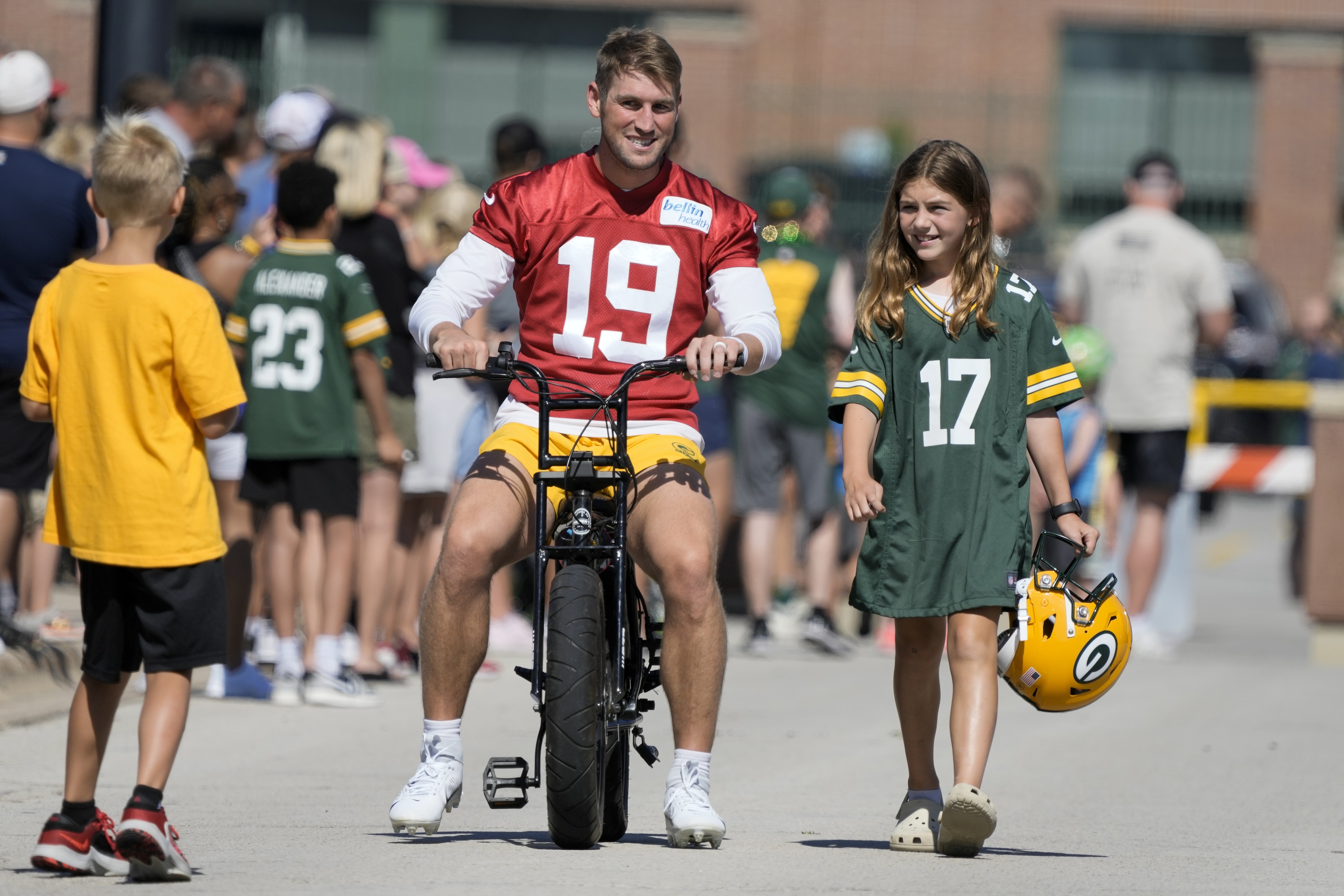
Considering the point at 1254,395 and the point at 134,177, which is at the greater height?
the point at 134,177

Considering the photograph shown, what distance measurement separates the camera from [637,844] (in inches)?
234

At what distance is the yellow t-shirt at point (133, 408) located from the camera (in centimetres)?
538

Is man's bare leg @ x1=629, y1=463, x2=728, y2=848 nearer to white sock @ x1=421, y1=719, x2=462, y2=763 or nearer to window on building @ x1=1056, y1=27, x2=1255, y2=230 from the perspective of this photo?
white sock @ x1=421, y1=719, x2=462, y2=763

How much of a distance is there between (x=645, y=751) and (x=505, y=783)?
1.24 feet

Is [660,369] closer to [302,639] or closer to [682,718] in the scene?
[682,718]

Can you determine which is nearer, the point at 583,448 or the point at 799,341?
the point at 583,448

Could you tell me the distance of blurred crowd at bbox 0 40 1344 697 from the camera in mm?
8523

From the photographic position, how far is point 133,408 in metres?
5.43

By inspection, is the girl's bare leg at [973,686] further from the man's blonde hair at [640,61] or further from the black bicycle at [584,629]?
the man's blonde hair at [640,61]

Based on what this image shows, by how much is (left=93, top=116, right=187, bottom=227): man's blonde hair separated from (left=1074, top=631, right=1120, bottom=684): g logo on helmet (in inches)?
104

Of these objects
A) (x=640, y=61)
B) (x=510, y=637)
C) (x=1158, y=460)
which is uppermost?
(x=640, y=61)

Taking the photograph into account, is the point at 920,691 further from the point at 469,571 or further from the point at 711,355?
the point at 469,571

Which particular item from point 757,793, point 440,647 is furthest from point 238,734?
point 440,647

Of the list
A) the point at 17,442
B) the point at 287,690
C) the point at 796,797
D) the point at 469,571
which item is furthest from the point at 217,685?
the point at 469,571
